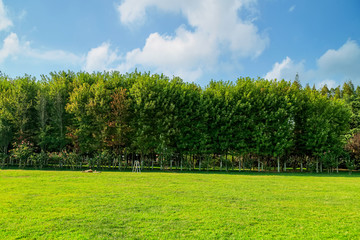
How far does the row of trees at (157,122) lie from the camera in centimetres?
3081

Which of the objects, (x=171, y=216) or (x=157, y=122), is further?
(x=157, y=122)

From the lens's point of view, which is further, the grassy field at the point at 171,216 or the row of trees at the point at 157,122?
the row of trees at the point at 157,122

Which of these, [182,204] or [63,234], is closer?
[63,234]

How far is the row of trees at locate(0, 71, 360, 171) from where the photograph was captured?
3081cm

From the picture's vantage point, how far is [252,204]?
33.5 feet

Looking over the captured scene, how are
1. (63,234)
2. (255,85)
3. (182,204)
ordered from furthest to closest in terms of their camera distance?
(255,85), (182,204), (63,234)

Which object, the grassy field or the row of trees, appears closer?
the grassy field

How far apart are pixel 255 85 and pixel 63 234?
32.8 meters

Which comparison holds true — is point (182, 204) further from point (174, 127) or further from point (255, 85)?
point (255, 85)

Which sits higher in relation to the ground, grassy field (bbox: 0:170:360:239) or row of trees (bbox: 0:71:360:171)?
row of trees (bbox: 0:71:360:171)

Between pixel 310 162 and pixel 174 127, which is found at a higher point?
pixel 174 127

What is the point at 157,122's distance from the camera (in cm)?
3117

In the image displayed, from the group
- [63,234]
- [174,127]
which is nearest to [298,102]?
[174,127]

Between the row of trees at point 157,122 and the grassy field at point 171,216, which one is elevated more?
the row of trees at point 157,122
